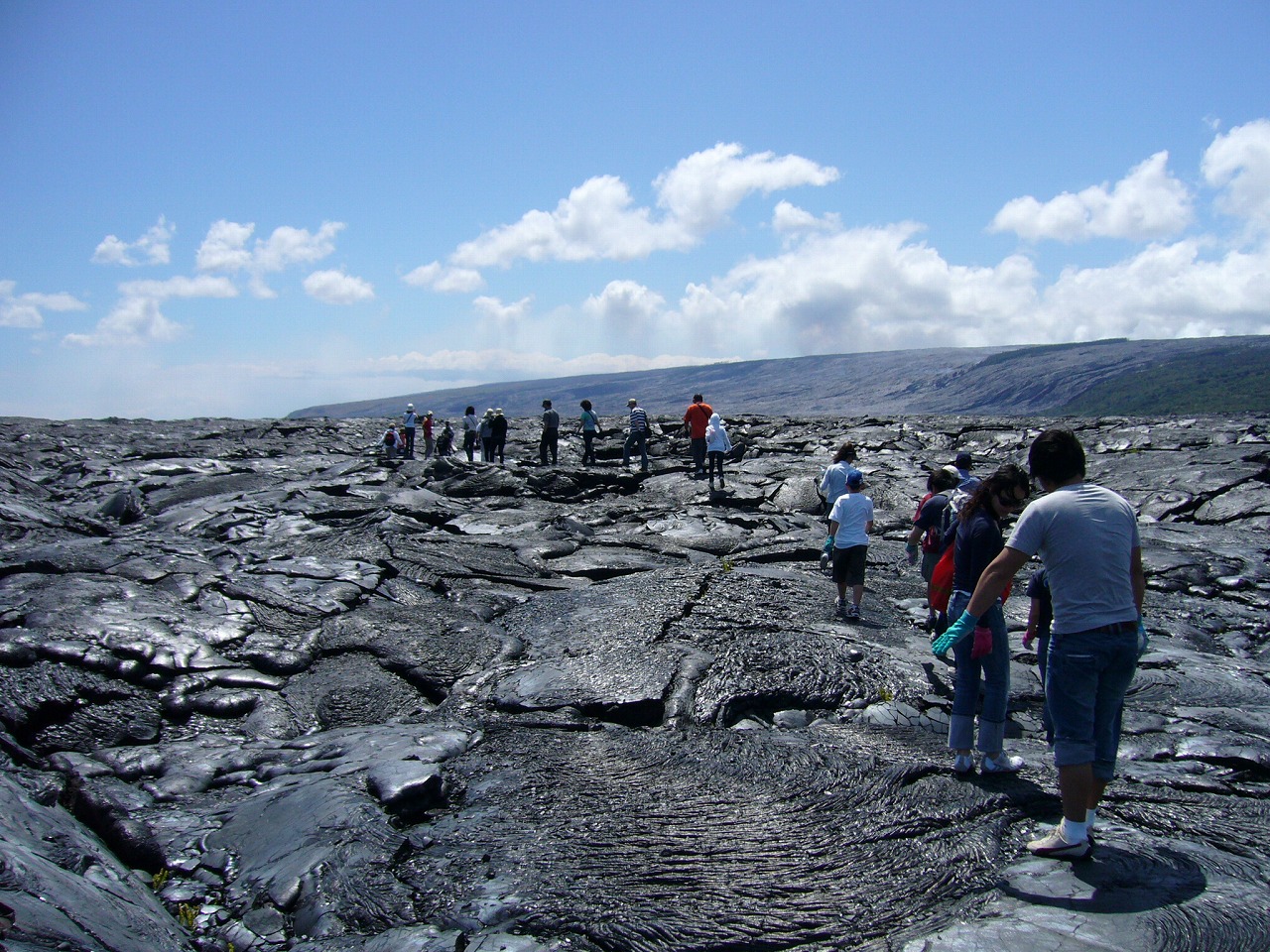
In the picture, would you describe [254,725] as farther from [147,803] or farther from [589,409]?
[589,409]

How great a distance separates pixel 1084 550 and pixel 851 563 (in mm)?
5649

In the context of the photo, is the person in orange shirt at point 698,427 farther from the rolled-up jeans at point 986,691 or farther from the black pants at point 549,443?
the rolled-up jeans at point 986,691

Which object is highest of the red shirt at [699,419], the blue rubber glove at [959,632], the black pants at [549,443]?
the red shirt at [699,419]

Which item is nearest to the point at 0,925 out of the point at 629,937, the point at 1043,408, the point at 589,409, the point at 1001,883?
the point at 629,937

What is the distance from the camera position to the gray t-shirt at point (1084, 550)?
4227 millimetres

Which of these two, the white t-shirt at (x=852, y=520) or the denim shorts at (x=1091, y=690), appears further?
the white t-shirt at (x=852, y=520)

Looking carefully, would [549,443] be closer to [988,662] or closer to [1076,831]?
[988,662]

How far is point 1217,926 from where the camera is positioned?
3.69m

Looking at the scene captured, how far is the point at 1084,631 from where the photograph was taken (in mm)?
4246

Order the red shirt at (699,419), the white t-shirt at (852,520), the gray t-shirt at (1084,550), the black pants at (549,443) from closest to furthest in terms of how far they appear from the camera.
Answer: the gray t-shirt at (1084,550) < the white t-shirt at (852,520) < the red shirt at (699,419) < the black pants at (549,443)

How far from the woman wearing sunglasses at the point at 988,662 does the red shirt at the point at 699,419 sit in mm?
14925

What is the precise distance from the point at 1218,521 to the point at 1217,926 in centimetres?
1828

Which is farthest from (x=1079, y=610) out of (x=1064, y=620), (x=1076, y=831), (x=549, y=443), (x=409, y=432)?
(x=409, y=432)

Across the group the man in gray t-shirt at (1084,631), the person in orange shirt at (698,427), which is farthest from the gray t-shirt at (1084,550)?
the person in orange shirt at (698,427)
